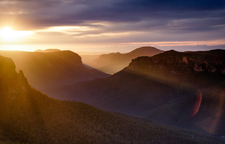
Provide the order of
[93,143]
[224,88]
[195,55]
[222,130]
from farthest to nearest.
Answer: [195,55]
[224,88]
[222,130]
[93,143]

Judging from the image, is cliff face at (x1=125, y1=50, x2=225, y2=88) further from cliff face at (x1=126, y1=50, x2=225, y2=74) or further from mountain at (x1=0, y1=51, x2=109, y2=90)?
mountain at (x1=0, y1=51, x2=109, y2=90)

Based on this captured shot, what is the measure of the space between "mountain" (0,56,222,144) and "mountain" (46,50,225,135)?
1010 inches

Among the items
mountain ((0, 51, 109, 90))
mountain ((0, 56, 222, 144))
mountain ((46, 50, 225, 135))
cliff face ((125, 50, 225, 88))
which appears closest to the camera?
mountain ((0, 56, 222, 144))

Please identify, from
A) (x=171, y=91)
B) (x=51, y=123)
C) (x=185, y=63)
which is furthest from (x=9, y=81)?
(x=185, y=63)

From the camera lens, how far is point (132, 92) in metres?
91.0

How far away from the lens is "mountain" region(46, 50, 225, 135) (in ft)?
193

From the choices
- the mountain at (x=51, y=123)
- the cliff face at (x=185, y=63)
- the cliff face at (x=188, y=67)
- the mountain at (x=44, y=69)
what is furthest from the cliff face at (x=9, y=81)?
the mountain at (x=44, y=69)

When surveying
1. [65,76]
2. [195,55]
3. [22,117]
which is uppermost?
[195,55]

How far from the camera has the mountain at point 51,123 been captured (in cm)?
2408

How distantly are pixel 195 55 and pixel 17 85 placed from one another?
76.7m

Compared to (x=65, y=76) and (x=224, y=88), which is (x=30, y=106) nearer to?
(x=224, y=88)

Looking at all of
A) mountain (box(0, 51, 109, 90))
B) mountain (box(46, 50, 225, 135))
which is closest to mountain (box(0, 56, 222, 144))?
mountain (box(46, 50, 225, 135))

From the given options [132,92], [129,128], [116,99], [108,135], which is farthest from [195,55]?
[108,135]

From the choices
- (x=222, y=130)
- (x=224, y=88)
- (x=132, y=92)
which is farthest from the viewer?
(x=132, y=92)
